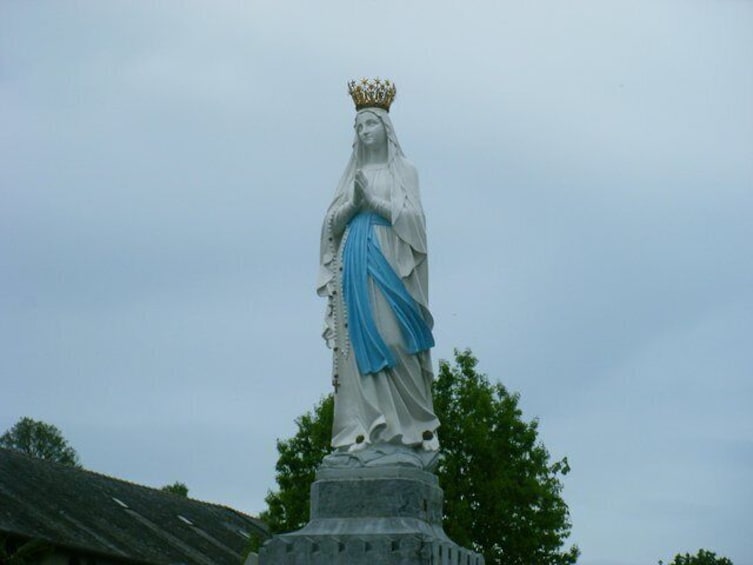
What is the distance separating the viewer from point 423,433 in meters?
15.4

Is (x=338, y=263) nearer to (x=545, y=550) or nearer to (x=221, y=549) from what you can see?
(x=545, y=550)

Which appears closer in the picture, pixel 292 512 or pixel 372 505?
pixel 372 505

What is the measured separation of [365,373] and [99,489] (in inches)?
1245

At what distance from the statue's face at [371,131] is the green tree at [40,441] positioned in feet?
170

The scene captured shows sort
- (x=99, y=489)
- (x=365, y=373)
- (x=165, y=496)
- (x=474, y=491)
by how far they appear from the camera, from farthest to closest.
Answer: (x=165, y=496)
(x=99, y=489)
(x=474, y=491)
(x=365, y=373)

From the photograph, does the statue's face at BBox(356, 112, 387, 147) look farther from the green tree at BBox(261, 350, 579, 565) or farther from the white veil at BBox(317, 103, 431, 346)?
the green tree at BBox(261, 350, 579, 565)

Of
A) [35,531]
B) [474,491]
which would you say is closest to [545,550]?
[474,491]

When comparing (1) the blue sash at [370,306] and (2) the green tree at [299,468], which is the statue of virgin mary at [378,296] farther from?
(2) the green tree at [299,468]

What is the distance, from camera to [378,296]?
51.4ft

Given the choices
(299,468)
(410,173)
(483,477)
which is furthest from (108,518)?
(410,173)

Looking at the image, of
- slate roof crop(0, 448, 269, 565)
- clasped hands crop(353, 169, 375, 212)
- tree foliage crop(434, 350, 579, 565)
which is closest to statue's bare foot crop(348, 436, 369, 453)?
clasped hands crop(353, 169, 375, 212)

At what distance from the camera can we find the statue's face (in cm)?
1636

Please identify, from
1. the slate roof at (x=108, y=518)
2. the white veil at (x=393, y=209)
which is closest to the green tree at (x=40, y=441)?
the slate roof at (x=108, y=518)

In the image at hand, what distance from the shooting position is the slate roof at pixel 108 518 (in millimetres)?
37188
